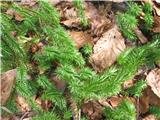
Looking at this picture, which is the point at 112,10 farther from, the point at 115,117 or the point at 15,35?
the point at 115,117

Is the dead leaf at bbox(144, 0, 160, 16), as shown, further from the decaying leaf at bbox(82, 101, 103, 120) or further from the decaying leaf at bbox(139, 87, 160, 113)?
the decaying leaf at bbox(82, 101, 103, 120)

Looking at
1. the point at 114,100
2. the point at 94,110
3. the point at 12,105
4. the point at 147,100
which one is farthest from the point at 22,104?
the point at 147,100

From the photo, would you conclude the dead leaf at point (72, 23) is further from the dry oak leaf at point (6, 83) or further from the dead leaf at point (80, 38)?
the dry oak leaf at point (6, 83)

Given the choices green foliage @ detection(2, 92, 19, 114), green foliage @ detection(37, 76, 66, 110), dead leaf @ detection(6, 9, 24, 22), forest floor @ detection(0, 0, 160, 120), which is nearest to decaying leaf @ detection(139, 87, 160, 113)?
forest floor @ detection(0, 0, 160, 120)

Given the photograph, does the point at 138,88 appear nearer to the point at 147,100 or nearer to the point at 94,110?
the point at 147,100

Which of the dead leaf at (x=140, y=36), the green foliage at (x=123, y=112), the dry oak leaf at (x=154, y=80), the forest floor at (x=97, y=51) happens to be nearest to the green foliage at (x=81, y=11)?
the forest floor at (x=97, y=51)

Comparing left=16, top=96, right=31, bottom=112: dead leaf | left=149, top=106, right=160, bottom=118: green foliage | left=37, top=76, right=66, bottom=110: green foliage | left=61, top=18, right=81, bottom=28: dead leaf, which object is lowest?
left=16, top=96, right=31, bottom=112: dead leaf
